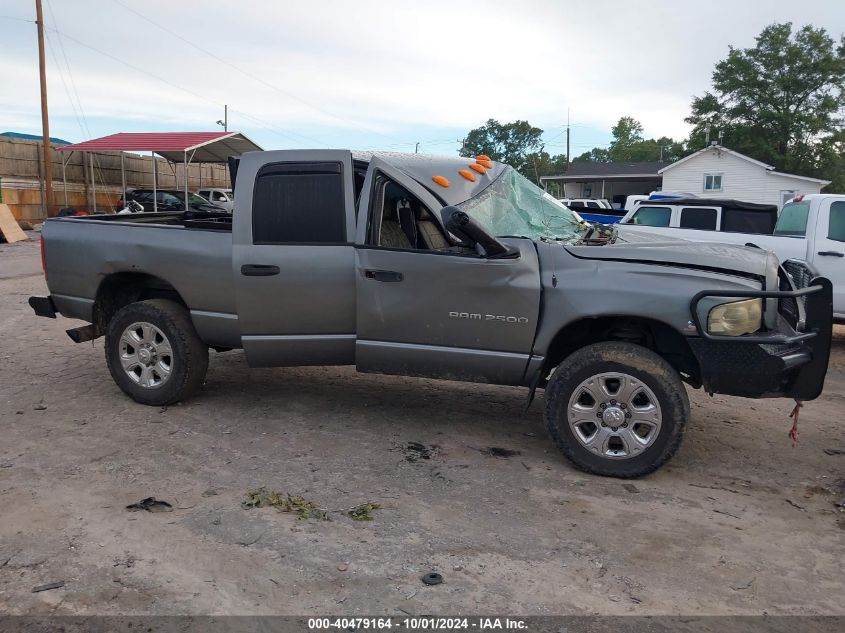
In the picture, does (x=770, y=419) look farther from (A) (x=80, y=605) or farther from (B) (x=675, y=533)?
(A) (x=80, y=605)

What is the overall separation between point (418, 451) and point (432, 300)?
1024 mm

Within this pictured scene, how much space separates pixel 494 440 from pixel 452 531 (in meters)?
1.44

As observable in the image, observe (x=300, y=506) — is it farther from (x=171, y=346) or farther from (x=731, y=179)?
(x=731, y=179)

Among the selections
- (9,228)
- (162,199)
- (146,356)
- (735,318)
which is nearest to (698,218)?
(735,318)

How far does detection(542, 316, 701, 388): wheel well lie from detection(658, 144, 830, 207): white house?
36.4m

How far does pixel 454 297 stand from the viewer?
181 inches

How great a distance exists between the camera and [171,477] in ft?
13.9

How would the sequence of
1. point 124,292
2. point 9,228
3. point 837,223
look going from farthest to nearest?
point 9,228
point 837,223
point 124,292

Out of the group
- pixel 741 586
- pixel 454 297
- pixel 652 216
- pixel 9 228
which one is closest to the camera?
pixel 741 586

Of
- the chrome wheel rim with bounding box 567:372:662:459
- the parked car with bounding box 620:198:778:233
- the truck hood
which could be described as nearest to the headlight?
the truck hood

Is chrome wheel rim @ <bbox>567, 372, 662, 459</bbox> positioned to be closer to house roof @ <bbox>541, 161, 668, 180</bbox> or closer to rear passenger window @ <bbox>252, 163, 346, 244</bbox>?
rear passenger window @ <bbox>252, 163, 346, 244</bbox>

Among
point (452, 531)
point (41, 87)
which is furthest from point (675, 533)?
point (41, 87)

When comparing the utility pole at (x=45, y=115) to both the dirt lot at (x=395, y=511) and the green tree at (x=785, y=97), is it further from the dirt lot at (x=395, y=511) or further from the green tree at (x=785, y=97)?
the green tree at (x=785, y=97)

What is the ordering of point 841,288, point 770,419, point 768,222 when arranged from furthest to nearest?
point 768,222
point 841,288
point 770,419
